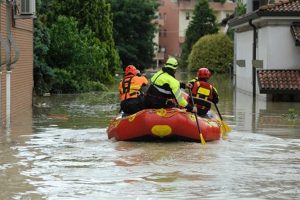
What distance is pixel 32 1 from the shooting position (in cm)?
2120

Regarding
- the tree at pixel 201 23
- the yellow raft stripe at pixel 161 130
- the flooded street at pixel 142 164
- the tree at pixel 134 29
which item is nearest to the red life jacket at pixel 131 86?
the flooded street at pixel 142 164

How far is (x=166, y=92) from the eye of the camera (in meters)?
15.7

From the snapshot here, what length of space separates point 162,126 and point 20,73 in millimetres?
9111

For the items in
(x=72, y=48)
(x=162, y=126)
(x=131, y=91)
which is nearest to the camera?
(x=162, y=126)

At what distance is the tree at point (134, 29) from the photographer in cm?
6744

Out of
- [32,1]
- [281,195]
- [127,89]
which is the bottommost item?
[281,195]

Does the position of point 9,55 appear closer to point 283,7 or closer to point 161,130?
point 161,130

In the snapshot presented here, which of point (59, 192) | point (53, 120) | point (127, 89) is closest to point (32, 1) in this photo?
point (53, 120)

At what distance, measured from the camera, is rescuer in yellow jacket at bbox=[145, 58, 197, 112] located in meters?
15.6

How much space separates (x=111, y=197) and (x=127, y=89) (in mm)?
7152

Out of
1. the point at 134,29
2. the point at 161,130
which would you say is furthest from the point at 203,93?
the point at 134,29

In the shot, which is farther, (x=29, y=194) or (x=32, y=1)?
(x=32, y=1)

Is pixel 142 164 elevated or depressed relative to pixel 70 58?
depressed

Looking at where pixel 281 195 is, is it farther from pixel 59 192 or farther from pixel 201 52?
pixel 201 52
